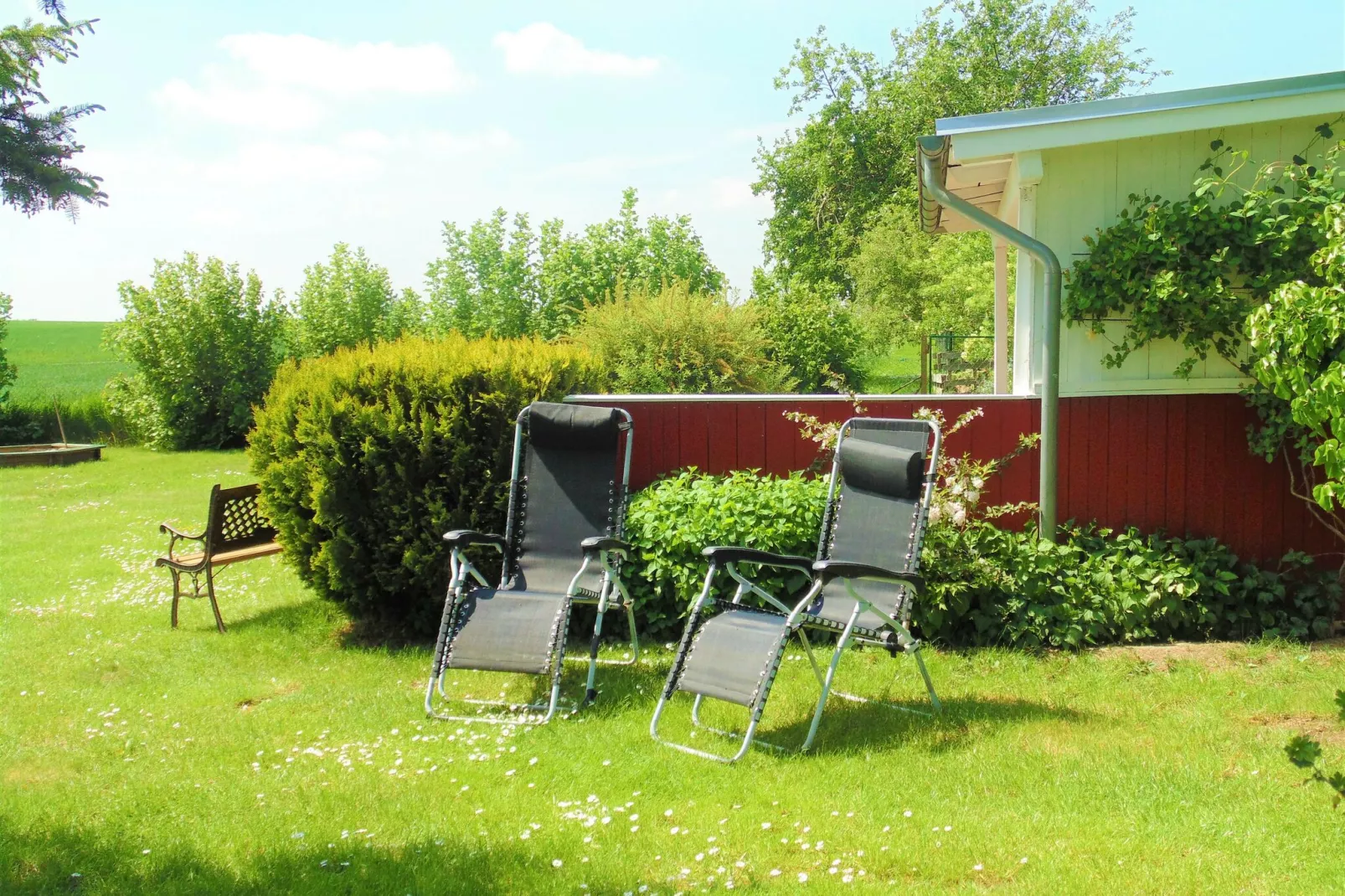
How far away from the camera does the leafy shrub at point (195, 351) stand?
19078mm

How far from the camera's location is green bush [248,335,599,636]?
5984mm

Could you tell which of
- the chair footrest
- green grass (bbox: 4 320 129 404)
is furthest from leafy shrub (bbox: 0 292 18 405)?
the chair footrest

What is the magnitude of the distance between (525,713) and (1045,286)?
381 cm

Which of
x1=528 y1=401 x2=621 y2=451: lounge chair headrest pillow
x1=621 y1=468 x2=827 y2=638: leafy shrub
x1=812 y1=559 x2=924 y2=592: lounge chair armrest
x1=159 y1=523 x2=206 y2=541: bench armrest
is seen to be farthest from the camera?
x1=159 y1=523 x2=206 y2=541: bench armrest

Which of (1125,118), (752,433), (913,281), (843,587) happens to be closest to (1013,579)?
A: (843,587)

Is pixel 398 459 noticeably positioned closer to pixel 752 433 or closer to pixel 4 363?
pixel 752 433

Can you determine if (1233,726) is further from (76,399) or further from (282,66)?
(76,399)

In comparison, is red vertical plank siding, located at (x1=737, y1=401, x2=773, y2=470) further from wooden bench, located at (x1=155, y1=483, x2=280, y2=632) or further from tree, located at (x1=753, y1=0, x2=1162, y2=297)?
tree, located at (x1=753, y1=0, x2=1162, y2=297)

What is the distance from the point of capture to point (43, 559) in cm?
915

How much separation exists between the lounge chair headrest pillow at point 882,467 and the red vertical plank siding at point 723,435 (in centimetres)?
138

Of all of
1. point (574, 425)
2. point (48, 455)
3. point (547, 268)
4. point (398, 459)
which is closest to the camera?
point (574, 425)

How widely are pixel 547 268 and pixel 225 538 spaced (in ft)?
40.5

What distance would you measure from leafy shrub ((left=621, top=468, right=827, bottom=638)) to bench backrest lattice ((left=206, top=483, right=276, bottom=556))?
2480mm

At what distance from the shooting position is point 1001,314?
34.8 ft
